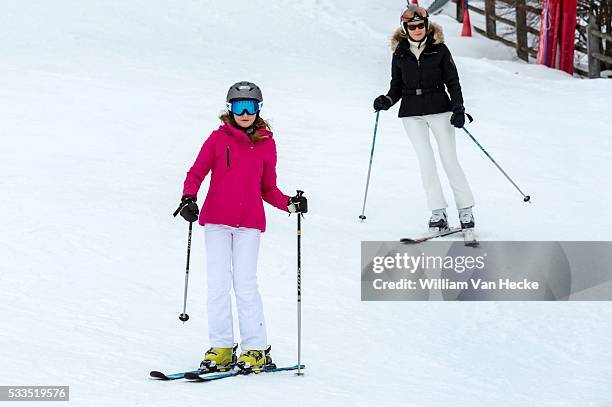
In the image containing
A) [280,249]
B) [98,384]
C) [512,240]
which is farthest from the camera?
[512,240]

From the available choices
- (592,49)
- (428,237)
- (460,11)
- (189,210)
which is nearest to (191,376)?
(189,210)

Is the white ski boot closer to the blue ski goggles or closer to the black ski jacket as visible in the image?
the black ski jacket

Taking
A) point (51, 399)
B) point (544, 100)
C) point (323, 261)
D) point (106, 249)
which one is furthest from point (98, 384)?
point (544, 100)

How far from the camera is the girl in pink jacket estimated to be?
5.38 meters

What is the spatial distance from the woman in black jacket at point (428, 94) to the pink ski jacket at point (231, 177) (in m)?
3.14

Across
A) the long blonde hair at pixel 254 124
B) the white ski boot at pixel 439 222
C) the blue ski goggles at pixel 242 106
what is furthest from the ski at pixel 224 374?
the white ski boot at pixel 439 222

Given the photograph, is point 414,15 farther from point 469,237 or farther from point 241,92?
point 241,92

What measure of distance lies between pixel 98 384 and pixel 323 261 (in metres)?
3.31

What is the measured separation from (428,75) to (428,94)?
15cm

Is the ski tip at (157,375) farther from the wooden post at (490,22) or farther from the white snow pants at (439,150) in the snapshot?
the wooden post at (490,22)

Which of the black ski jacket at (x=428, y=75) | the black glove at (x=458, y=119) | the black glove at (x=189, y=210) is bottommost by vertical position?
the black glove at (x=189, y=210)

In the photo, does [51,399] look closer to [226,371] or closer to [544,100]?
[226,371]

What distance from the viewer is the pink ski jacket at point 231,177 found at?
538cm

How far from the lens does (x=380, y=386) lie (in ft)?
17.9
